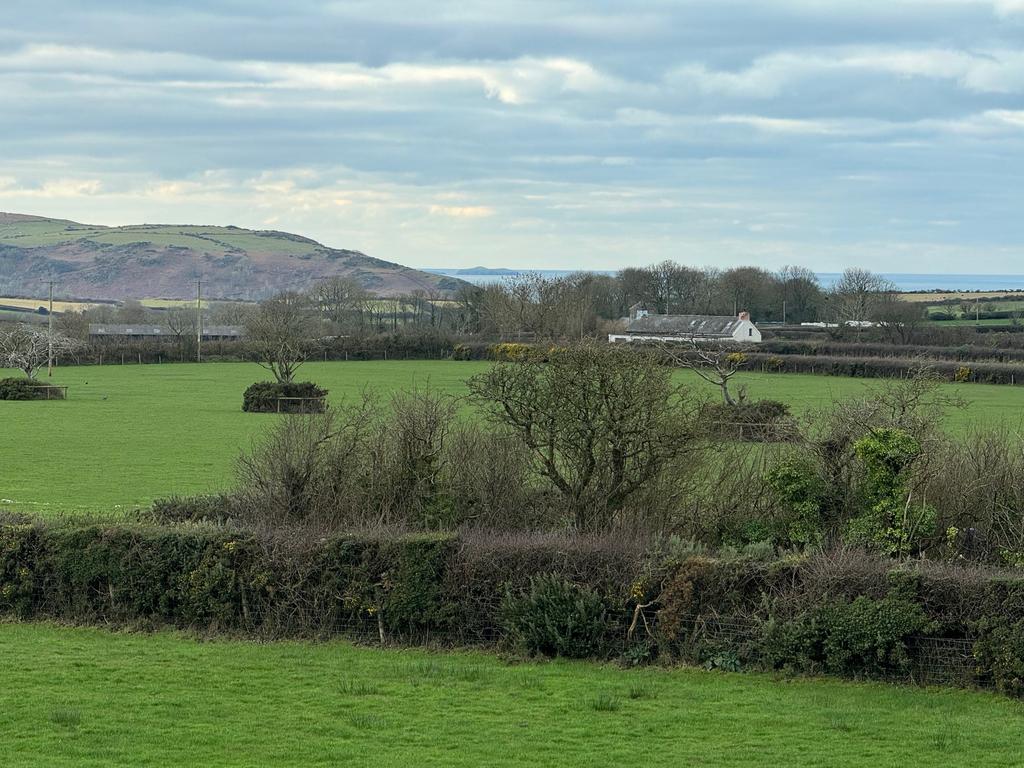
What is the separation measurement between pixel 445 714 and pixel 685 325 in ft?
387

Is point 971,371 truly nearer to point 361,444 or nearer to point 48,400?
point 48,400

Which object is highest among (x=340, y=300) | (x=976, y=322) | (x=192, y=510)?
(x=340, y=300)

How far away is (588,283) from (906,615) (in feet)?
438

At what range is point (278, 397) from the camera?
61.1 m

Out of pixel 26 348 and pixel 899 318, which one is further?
pixel 899 318

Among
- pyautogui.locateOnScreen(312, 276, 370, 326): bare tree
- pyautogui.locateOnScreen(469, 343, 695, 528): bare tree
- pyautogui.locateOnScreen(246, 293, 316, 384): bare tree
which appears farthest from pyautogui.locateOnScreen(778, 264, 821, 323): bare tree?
pyautogui.locateOnScreen(469, 343, 695, 528): bare tree

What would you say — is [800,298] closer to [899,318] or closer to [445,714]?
[899,318]

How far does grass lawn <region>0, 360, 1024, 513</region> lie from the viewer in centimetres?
3406

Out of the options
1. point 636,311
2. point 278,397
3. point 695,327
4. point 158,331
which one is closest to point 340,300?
point 158,331

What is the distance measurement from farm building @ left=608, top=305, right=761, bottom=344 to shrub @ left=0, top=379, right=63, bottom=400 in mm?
56584

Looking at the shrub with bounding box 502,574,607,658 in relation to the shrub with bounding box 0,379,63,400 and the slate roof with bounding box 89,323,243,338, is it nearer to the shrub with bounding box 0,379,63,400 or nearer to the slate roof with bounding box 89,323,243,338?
the shrub with bounding box 0,379,63,400

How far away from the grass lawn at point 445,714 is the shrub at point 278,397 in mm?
44436

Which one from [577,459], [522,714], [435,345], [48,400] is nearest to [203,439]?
[48,400]

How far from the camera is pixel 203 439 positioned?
47.8 m
